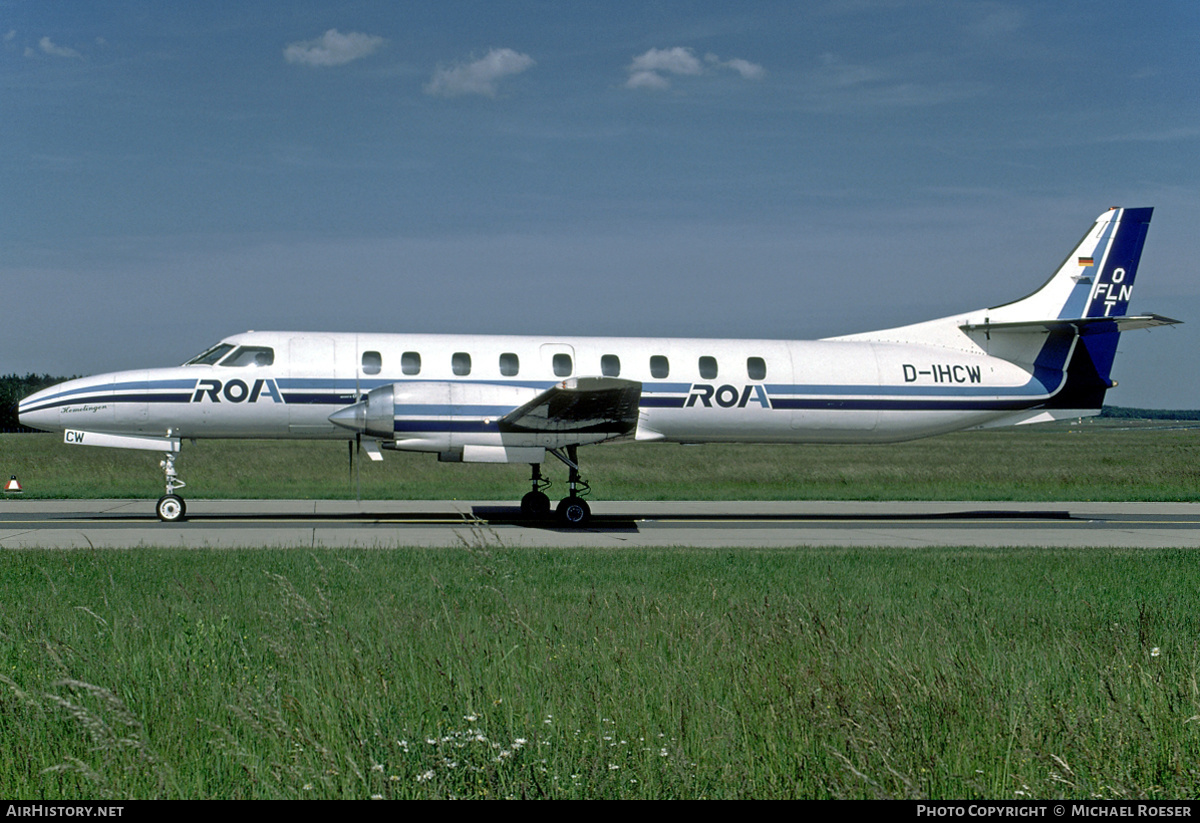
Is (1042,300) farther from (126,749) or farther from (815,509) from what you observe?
(126,749)

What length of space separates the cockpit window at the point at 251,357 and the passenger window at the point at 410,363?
264 cm

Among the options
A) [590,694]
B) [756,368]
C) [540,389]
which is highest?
[756,368]

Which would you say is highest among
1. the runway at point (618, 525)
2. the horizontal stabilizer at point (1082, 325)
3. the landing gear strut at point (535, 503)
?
the horizontal stabilizer at point (1082, 325)

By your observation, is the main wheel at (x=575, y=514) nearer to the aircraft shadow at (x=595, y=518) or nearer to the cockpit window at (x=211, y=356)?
the aircraft shadow at (x=595, y=518)

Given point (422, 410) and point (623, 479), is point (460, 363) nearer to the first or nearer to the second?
point (422, 410)

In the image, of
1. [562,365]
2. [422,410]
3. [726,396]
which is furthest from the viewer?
[726,396]

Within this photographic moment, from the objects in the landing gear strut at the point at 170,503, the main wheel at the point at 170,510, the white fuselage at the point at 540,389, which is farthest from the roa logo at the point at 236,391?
the main wheel at the point at 170,510

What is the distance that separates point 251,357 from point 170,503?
335 centimetres

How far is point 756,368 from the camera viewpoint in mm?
21562

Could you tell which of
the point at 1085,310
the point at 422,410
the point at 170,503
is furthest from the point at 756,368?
the point at 170,503

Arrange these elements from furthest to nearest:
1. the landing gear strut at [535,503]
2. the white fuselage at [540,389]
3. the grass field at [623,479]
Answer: the grass field at [623,479] → the landing gear strut at [535,503] → the white fuselage at [540,389]

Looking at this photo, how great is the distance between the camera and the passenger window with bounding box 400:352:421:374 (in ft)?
65.4

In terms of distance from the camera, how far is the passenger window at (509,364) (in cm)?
2025
